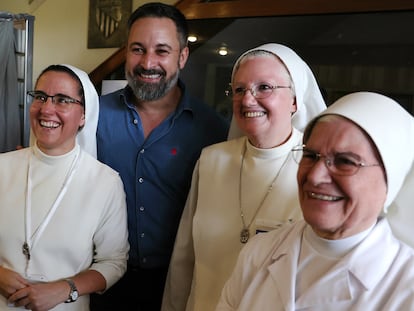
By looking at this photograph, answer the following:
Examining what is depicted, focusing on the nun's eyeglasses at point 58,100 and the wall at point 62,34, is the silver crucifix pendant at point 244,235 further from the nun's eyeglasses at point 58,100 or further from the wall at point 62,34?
the wall at point 62,34

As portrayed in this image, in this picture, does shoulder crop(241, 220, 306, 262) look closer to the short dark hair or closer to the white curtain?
the short dark hair

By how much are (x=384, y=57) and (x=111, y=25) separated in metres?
2.31

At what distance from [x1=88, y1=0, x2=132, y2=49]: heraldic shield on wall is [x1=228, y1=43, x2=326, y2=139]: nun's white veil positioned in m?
2.33

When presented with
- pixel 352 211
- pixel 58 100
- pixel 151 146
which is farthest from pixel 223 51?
pixel 352 211

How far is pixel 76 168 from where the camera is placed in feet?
5.24

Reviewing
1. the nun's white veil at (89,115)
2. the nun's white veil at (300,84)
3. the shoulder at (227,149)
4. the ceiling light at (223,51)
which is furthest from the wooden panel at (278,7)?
the nun's white veil at (89,115)

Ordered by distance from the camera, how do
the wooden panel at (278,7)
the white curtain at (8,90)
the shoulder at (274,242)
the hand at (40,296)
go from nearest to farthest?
the shoulder at (274,242)
the hand at (40,296)
the wooden panel at (278,7)
the white curtain at (8,90)

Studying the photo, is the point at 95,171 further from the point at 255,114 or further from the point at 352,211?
the point at 352,211

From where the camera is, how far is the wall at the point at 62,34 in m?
4.00

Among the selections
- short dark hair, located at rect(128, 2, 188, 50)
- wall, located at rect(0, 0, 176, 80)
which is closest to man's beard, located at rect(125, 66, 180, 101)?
short dark hair, located at rect(128, 2, 188, 50)

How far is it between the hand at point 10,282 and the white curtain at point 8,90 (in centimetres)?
184

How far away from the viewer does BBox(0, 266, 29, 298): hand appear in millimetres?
1406

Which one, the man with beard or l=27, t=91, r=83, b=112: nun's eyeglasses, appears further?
the man with beard

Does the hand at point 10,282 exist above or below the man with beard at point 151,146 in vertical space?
below
